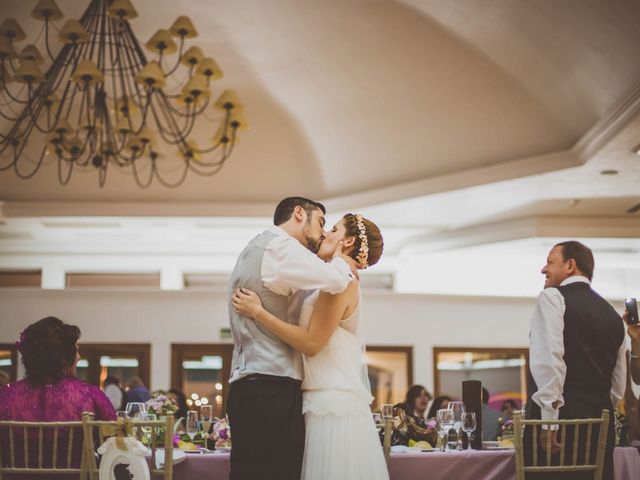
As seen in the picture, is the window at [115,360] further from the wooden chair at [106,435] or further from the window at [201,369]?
the wooden chair at [106,435]

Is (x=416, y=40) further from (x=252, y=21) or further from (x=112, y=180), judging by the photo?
(x=112, y=180)

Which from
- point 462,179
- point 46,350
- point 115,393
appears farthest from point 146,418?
point 115,393

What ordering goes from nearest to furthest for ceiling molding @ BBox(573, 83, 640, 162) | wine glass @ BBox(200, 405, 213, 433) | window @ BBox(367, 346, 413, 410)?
1. wine glass @ BBox(200, 405, 213, 433)
2. ceiling molding @ BBox(573, 83, 640, 162)
3. window @ BBox(367, 346, 413, 410)

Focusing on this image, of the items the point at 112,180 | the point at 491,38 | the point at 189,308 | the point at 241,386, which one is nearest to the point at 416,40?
the point at 491,38

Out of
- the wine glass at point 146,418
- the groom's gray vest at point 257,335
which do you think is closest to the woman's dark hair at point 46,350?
the wine glass at point 146,418

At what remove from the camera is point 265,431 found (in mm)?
3072

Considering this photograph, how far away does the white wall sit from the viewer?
37.4 ft

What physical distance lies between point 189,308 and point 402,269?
9.89 feet

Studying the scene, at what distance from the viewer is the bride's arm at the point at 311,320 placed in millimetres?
3119

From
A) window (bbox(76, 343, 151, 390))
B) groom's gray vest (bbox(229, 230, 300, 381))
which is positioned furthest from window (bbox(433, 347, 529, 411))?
groom's gray vest (bbox(229, 230, 300, 381))

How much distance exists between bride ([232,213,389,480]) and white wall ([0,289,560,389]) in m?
8.26

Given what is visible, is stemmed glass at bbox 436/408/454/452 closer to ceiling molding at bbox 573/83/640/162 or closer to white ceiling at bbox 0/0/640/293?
white ceiling at bbox 0/0/640/293

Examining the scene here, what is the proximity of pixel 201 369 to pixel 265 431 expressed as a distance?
341 inches

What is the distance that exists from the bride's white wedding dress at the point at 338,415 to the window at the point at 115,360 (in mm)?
8462
